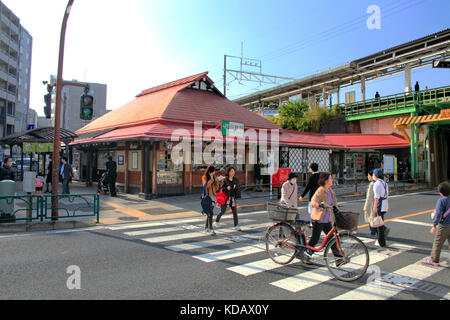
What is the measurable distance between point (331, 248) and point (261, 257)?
61.1 inches

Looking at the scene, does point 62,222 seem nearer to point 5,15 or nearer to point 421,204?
point 421,204

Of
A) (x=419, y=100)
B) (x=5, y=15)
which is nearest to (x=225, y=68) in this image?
(x=419, y=100)

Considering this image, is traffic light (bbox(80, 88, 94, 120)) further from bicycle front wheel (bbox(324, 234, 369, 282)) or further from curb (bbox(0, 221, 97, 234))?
bicycle front wheel (bbox(324, 234, 369, 282))

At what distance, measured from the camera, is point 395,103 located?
85.1 feet

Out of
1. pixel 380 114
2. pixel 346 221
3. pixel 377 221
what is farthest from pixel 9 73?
pixel 346 221

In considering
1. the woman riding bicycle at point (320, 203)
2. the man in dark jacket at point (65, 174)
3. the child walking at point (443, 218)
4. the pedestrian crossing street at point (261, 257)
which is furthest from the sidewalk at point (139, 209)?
the child walking at point (443, 218)

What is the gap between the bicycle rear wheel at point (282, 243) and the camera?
562cm

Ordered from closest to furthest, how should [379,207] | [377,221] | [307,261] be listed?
[307,261]
[377,221]
[379,207]

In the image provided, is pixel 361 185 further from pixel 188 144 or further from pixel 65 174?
pixel 65 174

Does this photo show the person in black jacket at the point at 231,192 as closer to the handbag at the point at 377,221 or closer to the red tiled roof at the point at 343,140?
the handbag at the point at 377,221

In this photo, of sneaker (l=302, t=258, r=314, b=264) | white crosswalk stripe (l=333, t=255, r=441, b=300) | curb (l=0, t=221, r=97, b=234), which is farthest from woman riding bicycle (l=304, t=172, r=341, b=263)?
curb (l=0, t=221, r=97, b=234)

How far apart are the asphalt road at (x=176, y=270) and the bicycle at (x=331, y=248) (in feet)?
0.66

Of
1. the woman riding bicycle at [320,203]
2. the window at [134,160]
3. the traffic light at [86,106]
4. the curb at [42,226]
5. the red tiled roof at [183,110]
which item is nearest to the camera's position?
the woman riding bicycle at [320,203]
